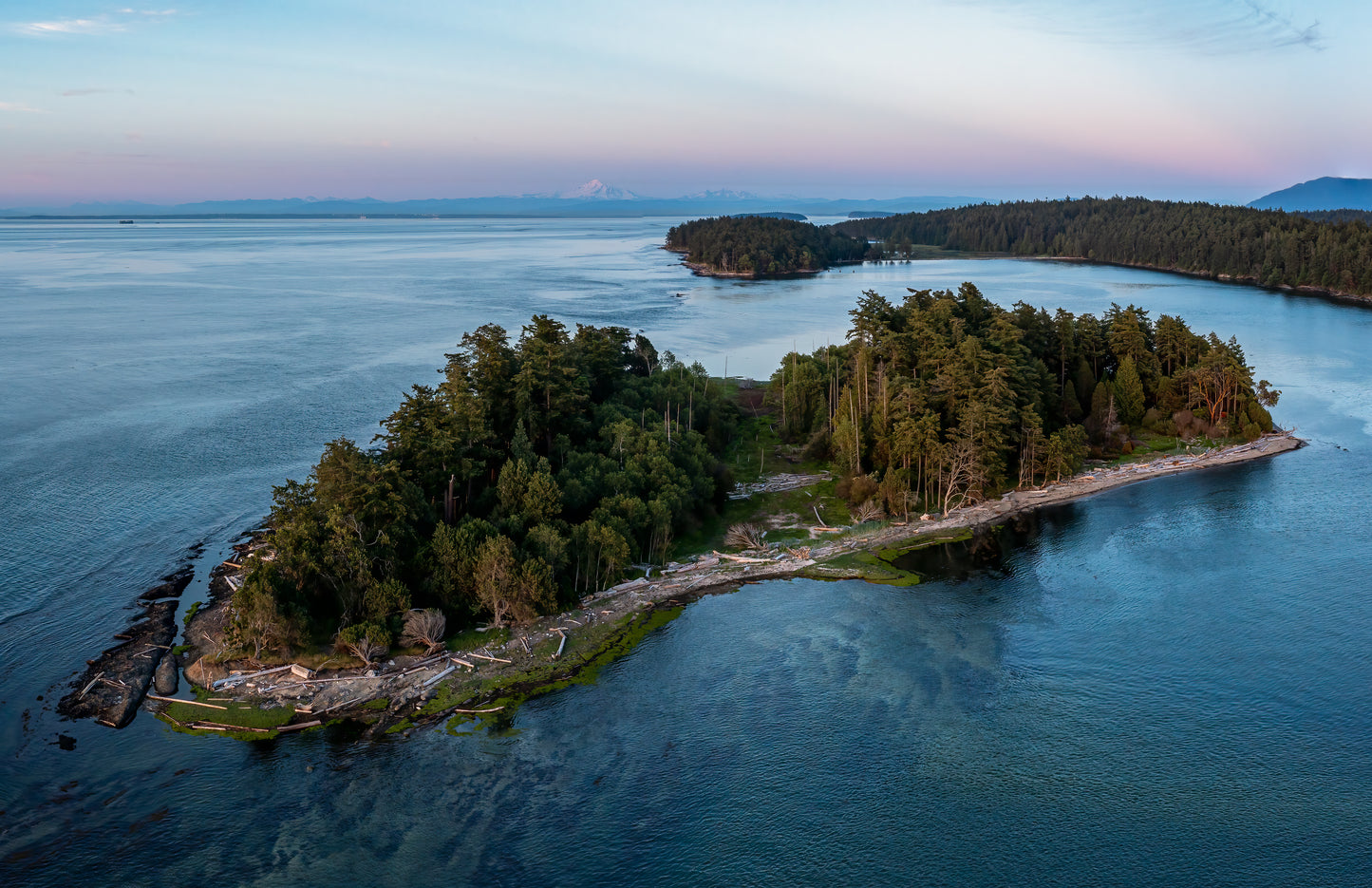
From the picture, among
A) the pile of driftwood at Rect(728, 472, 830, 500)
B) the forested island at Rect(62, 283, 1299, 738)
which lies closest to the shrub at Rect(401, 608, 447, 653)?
→ the forested island at Rect(62, 283, 1299, 738)

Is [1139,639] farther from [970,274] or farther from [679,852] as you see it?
[970,274]

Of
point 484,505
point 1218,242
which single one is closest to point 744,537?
point 484,505

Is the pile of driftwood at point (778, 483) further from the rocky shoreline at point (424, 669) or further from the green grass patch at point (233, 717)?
the green grass patch at point (233, 717)

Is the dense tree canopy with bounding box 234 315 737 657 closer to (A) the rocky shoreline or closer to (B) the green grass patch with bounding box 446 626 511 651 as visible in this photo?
(B) the green grass patch with bounding box 446 626 511 651

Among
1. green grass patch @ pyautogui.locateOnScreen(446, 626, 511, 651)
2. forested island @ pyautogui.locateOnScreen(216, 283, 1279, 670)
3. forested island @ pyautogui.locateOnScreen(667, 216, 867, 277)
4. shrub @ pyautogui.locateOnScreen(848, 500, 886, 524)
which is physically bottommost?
green grass patch @ pyautogui.locateOnScreen(446, 626, 511, 651)

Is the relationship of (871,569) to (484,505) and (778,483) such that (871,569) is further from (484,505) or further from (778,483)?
(484,505)

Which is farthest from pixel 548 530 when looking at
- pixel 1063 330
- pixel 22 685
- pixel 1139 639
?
pixel 1063 330
